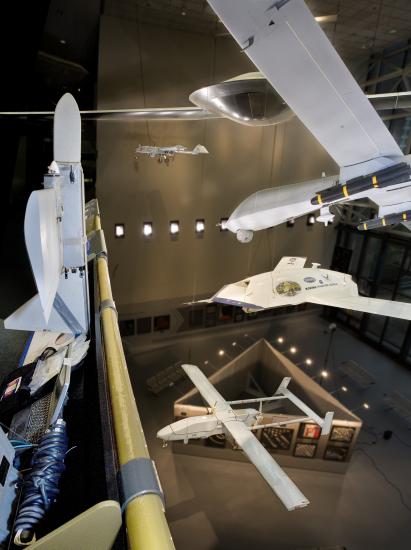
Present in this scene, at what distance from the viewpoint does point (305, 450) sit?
14.6 ft

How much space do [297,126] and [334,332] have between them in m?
5.91

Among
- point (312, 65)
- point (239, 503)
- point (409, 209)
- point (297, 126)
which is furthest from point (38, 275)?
point (239, 503)

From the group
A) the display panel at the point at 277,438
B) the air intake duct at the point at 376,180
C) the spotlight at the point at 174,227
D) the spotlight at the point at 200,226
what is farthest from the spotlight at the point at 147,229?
the air intake duct at the point at 376,180

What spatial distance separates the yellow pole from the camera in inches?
22.7

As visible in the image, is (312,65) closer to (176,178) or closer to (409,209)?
(409,209)

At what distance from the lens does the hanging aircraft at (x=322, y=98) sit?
4.50 feet

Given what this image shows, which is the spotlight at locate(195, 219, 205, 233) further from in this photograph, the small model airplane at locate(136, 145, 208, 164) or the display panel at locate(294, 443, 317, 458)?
the display panel at locate(294, 443, 317, 458)

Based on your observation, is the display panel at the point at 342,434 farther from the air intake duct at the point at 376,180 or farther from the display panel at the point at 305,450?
the air intake duct at the point at 376,180

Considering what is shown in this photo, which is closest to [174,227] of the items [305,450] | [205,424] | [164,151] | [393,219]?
[164,151]

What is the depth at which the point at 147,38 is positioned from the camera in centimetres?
371

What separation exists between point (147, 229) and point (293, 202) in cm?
377

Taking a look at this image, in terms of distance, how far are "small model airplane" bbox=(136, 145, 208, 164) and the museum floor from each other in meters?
3.46

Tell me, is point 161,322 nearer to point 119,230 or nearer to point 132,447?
point 119,230

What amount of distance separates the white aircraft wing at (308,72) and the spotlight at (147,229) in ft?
13.8
